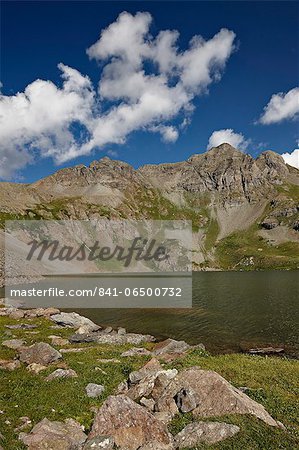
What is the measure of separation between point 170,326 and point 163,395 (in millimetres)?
47601

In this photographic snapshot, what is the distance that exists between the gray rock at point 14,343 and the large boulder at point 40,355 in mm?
6936

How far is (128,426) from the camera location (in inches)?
757

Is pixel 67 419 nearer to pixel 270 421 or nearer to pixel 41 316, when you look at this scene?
pixel 270 421

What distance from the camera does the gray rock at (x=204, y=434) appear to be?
1828 centimetres

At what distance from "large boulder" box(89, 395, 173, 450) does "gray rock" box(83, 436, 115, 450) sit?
55cm

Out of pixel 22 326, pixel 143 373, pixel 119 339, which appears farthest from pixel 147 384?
pixel 22 326

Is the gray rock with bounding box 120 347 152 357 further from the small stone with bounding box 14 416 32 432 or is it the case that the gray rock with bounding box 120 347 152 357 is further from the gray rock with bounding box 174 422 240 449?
the gray rock with bounding box 174 422 240 449

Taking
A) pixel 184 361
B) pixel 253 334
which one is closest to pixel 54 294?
pixel 253 334

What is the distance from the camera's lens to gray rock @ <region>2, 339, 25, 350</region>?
45.0 m

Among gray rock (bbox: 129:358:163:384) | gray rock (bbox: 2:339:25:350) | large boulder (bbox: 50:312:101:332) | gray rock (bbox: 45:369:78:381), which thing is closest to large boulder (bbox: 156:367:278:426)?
gray rock (bbox: 129:358:163:384)

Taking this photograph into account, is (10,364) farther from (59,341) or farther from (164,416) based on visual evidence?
(164,416)

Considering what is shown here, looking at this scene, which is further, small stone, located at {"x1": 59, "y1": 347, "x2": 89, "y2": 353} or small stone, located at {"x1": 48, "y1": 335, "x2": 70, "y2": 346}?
small stone, located at {"x1": 48, "y1": 335, "x2": 70, "y2": 346}

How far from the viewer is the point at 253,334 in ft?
205

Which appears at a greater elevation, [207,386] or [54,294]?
[207,386]
